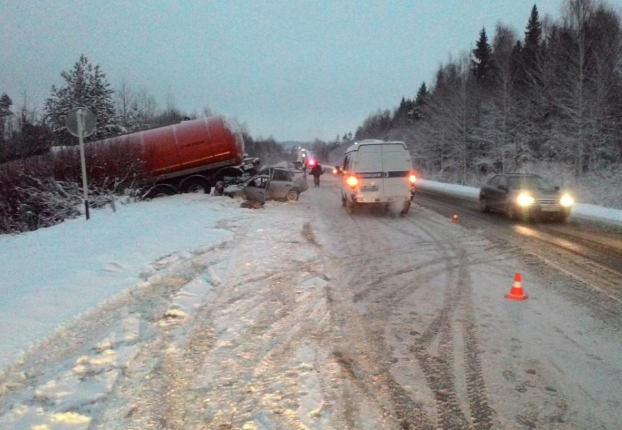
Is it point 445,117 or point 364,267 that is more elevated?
point 445,117

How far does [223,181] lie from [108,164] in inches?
227

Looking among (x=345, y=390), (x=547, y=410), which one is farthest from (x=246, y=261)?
(x=547, y=410)

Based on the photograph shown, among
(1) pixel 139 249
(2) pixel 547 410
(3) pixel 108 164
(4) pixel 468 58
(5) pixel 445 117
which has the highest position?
(4) pixel 468 58

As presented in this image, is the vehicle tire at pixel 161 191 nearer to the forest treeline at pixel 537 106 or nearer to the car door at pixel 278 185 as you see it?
the car door at pixel 278 185

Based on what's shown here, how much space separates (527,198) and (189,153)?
44.8 feet

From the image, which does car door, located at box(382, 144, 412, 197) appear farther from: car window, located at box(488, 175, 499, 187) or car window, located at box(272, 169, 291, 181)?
car window, located at box(272, 169, 291, 181)

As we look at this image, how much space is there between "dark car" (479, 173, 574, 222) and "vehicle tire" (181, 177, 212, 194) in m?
12.1

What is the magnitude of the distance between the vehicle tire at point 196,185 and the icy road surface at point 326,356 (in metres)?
13.7

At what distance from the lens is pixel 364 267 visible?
8422 millimetres

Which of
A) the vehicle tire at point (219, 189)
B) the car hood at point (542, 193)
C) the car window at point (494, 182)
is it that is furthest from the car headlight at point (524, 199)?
the vehicle tire at point (219, 189)

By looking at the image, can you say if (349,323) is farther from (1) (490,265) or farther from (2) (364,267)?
(1) (490,265)

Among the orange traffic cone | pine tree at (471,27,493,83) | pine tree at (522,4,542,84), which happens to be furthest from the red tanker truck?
pine tree at (471,27,493,83)

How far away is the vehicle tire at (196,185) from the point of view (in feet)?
69.8

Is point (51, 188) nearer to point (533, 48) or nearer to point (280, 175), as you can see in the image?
point (280, 175)
